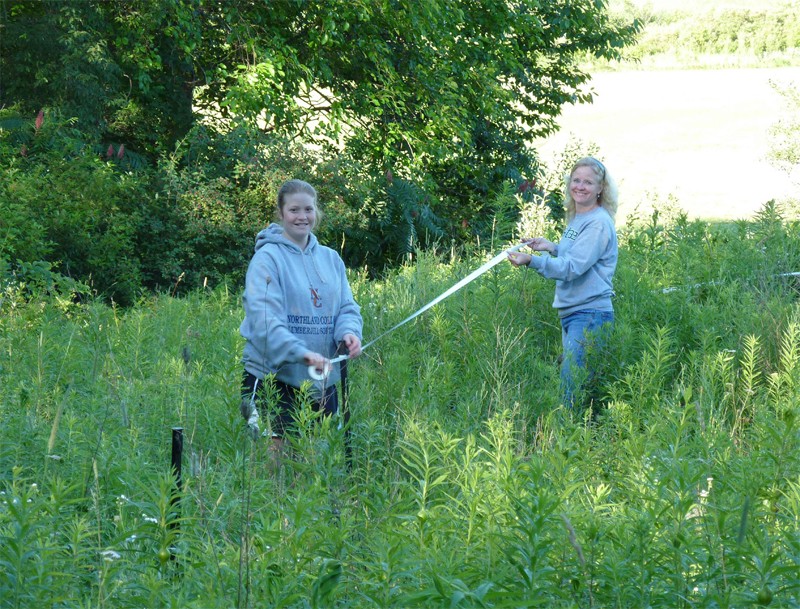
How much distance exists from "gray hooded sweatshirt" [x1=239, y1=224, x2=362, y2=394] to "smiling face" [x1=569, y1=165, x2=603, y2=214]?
1.85m

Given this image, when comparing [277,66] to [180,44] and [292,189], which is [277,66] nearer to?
[180,44]

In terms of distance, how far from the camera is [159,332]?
8164 millimetres

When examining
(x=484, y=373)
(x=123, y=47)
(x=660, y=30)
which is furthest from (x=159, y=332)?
(x=660, y=30)

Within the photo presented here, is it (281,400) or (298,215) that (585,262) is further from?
(281,400)

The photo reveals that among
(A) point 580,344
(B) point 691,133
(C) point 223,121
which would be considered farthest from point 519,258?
(B) point 691,133

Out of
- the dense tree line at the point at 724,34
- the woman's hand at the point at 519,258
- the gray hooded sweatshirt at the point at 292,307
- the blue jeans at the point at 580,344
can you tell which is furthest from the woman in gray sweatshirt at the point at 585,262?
the dense tree line at the point at 724,34

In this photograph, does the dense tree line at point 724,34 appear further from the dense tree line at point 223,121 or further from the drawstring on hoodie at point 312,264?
the drawstring on hoodie at point 312,264

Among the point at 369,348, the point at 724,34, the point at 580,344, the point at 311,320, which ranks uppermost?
the point at 724,34

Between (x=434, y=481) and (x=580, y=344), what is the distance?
2.80 meters

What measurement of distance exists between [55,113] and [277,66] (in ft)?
10.3

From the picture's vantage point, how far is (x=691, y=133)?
176ft

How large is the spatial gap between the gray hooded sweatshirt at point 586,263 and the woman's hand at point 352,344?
1569 millimetres

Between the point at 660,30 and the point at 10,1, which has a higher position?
the point at 660,30

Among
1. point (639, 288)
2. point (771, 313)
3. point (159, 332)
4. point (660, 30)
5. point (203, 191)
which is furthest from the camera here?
point (660, 30)
